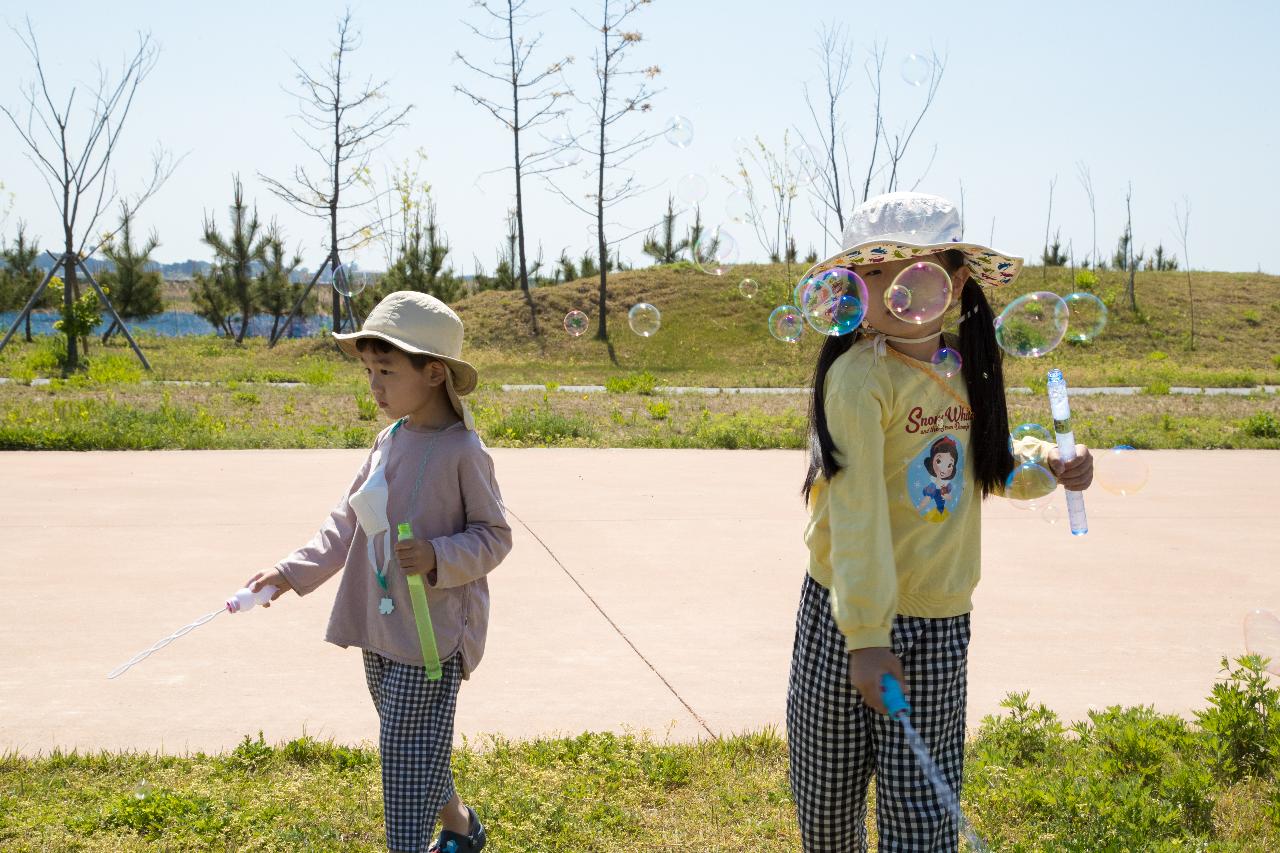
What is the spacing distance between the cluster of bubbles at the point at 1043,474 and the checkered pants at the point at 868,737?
0.31 metres

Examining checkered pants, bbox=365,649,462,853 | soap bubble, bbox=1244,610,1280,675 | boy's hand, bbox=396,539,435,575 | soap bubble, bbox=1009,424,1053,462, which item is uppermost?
soap bubble, bbox=1009,424,1053,462

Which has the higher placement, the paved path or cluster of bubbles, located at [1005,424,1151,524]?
cluster of bubbles, located at [1005,424,1151,524]

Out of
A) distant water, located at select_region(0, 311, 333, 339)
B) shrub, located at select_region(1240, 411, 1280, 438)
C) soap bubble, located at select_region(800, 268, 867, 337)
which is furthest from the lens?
distant water, located at select_region(0, 311, 333, 339)

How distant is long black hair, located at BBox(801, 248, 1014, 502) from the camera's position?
2232 millimetres

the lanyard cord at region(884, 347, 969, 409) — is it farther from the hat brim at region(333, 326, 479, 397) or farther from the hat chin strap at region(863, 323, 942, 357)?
the hat brim at region(333, 326, 479, 397)

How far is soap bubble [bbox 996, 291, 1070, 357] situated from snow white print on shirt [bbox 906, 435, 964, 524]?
2.84 feet

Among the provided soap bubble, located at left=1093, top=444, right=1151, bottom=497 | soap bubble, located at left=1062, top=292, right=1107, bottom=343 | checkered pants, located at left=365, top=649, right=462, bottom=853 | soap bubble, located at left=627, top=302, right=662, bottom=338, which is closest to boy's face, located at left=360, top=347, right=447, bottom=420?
checkered pants, located at left=365, top=649, right=462, bottom=853

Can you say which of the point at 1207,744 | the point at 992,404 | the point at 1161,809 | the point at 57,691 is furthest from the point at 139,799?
the point at 1207,744

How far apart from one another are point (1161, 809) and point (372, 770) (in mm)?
2074

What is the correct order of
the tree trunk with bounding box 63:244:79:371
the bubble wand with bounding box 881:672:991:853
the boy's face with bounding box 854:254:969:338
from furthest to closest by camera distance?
the tree trunk with bounding box 63:244:79:371 < the boy's face with bounding box 854:254:969:338 < the bubble wand with bounding box 881:672:991:853

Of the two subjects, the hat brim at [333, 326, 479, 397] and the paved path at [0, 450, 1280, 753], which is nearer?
the hat brim at [333, 326, 479, 397]

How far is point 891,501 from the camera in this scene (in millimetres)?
2160

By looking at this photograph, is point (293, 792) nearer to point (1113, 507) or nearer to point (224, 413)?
point (1113, 507)

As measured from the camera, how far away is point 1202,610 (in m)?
5.02
